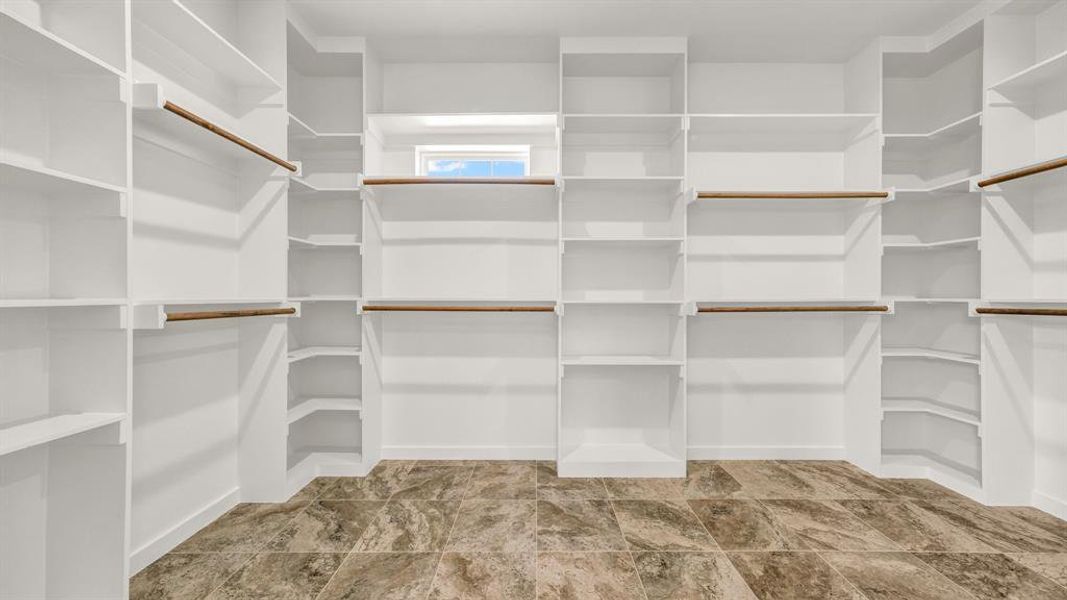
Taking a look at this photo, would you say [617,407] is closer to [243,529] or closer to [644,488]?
[644,488]

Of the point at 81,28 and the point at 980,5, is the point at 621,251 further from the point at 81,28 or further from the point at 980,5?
the point at 81,28

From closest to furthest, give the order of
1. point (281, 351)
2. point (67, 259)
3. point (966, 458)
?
point (67, 259) < point (281, 351) < point (966, 458)

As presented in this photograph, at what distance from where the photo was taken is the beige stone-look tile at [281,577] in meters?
1.75

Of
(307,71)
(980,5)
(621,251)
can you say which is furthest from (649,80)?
(307,71)

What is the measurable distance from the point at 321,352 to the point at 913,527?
3428 mm

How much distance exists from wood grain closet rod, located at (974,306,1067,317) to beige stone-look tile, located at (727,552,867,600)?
5.44 feet

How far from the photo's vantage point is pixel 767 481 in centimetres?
282

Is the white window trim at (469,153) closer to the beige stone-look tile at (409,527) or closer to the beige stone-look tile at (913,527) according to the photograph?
the beige stone-look tile at (409,527)

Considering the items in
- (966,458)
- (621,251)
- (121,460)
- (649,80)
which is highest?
(649,80)

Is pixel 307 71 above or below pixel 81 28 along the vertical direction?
above

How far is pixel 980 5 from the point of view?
8.39ft

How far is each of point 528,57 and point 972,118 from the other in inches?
108

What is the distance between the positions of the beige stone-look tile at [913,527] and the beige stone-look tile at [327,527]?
2633mm

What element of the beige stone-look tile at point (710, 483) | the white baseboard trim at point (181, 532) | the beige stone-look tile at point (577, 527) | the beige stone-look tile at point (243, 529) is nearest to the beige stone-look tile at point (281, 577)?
the beige stone-look tile at point (243, 529)
